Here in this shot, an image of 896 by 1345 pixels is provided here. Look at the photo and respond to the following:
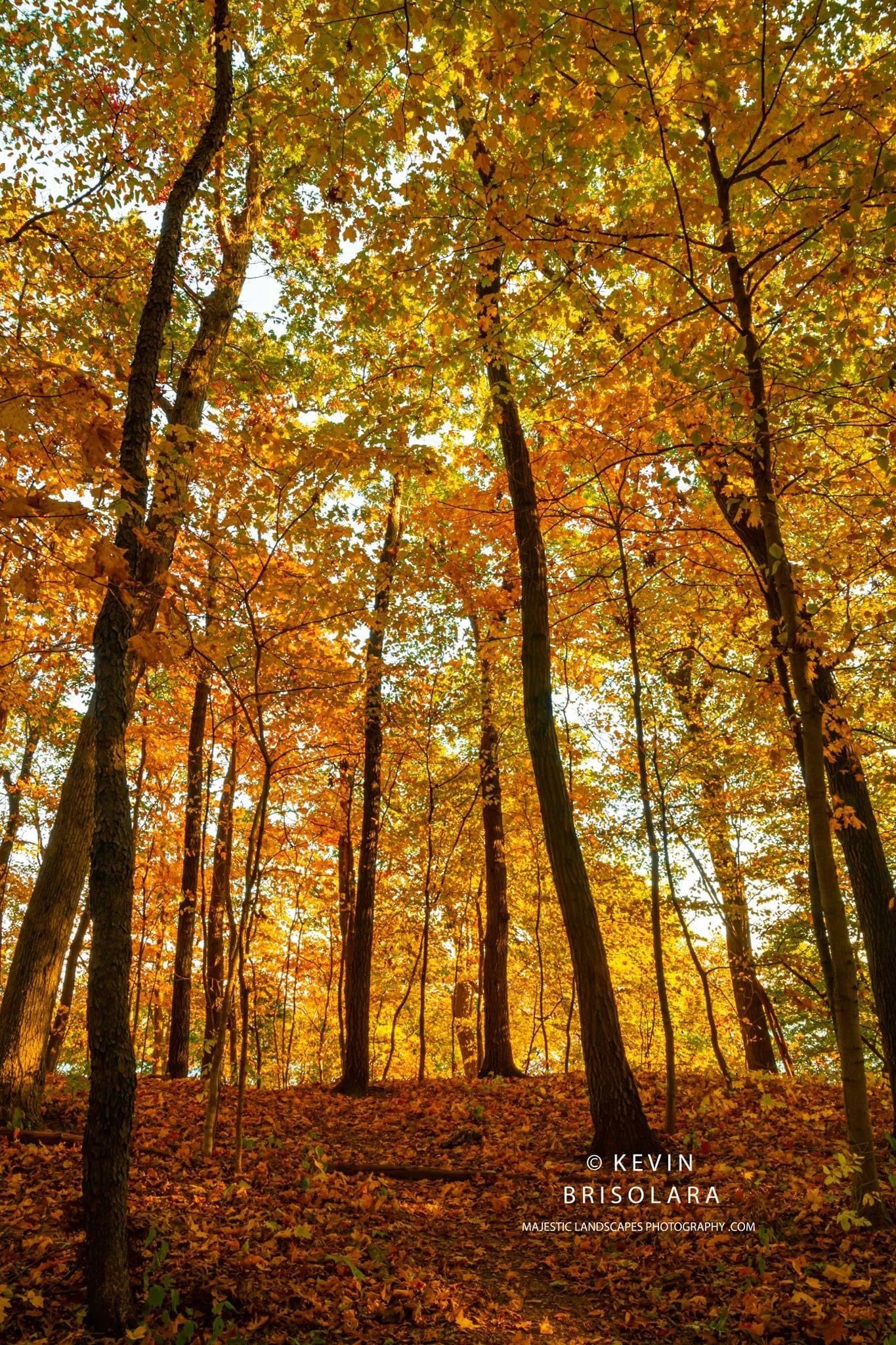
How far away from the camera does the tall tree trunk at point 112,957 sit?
2705mm

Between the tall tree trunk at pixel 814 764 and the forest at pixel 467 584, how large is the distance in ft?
0.09

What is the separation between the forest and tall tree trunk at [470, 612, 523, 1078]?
67mm

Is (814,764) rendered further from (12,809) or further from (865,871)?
(12,809)

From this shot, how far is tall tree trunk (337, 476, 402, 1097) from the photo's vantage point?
8.50 m

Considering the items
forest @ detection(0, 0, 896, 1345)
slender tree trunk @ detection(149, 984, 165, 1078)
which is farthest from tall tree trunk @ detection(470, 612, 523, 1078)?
slender tree trunk @ detection(149, 984, 165, 1078)

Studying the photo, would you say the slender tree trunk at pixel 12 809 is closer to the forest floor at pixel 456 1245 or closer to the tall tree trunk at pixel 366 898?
the tall tree trunk at pixel 366 898

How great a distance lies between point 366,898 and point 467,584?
13.8ft

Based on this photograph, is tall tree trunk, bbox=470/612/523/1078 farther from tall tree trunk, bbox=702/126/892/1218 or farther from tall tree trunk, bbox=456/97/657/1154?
tall tree trunk, bbox=702/126/892/1218

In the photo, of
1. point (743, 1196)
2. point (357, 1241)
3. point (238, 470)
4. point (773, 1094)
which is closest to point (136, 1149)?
point (357, 1241)

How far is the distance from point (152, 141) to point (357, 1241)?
8194mm

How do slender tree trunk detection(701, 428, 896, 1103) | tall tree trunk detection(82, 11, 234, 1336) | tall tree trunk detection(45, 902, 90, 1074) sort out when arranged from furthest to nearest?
tall tree trunk detection(45, 902, 90, 1074)
slender tree trunk detection(701, 428, 896, 1103)
tall tree trunk detection(82, 11, 234, 1336)

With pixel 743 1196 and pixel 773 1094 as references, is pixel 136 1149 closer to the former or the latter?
pixel 743 1196

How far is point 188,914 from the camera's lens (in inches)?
372

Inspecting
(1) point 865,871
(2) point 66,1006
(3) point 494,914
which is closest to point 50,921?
(2) point 66,1006
